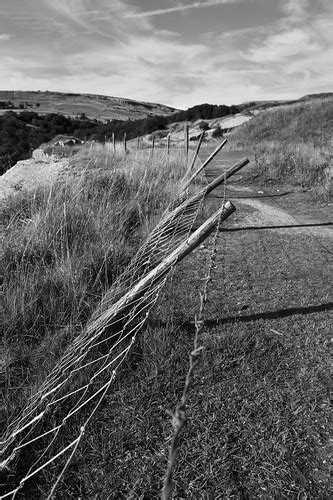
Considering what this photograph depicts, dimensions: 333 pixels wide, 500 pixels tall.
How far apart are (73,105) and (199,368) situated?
101283 mm

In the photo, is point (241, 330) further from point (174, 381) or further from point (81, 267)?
point (81, 267)

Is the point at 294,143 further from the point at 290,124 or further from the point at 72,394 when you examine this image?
the point at 72,394

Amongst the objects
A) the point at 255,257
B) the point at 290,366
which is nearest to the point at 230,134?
the point at 255,257

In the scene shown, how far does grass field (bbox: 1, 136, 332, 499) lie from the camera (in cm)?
190

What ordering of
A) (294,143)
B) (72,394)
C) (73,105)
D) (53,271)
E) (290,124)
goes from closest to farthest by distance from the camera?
1. (72,394)
2. (53,271)
3. (294,143)
4. (290,124)
5. (73,105)

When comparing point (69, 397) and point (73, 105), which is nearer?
point (69, 397)

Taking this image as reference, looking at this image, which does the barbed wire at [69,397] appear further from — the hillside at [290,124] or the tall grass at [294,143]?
the hillside at [290,124]

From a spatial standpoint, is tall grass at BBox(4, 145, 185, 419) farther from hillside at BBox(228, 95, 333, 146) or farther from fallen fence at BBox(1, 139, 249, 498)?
hillside at BBox(228, 95, 333, 146)

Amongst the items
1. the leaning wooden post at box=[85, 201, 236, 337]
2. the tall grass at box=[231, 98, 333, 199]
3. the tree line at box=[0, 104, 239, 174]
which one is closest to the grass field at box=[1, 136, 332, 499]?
the leaning wooden post at box=[85, 201, 236, 337]

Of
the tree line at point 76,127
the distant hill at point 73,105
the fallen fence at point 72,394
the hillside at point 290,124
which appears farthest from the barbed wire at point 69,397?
the distant hill at point 73,105

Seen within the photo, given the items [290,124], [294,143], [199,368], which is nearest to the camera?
[199,368]

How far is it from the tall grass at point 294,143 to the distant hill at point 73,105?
179 feet

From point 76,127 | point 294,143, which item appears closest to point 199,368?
point 294,143

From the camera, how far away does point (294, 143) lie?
17641mm
